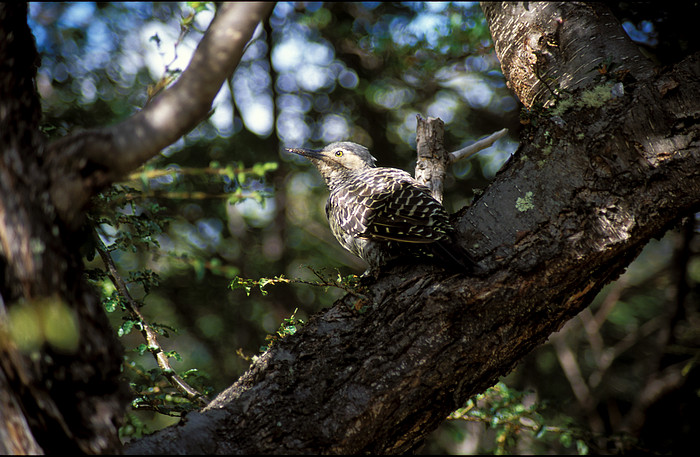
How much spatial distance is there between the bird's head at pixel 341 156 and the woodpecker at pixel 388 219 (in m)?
0.22

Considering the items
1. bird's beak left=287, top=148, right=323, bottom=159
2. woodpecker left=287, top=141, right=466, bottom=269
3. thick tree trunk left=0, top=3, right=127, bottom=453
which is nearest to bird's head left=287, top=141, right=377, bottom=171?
bird's beak left=287, top=148, right=323, bottom=159

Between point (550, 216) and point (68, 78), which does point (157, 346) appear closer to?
point (550, 216)

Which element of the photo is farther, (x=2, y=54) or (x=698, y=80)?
(x=698, y=80)

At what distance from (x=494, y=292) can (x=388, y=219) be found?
0.99 metres

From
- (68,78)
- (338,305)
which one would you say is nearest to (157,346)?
(338,305)

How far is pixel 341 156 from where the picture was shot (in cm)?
462

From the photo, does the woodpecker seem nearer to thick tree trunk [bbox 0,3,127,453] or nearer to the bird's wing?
the bird's wing

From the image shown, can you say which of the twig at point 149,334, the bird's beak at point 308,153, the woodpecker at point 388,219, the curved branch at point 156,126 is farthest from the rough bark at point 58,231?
the bird's beak at point 308,153

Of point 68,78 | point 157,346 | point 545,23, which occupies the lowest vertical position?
point 157,346

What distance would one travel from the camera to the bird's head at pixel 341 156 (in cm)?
460

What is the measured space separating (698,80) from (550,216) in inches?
38.0

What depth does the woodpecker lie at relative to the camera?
8.43ft

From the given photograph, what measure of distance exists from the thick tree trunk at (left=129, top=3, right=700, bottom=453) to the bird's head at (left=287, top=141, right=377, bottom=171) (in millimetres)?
2092

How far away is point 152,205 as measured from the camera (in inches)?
107
